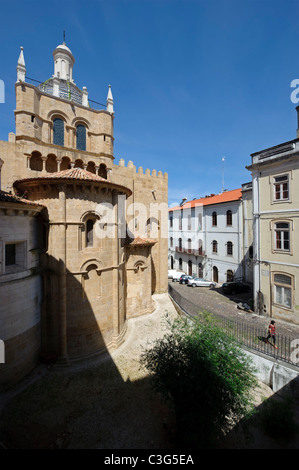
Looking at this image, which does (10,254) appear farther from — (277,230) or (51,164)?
(277,230)

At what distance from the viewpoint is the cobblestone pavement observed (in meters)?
15.0

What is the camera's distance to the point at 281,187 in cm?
1634

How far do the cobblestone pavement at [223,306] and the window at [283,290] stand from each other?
1478 mm

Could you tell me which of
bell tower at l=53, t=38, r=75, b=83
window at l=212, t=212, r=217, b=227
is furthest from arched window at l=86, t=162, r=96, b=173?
window at l=212, t=212, r=217, b=227

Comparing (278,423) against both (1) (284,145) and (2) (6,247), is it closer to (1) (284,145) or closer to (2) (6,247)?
(2) (6,247)

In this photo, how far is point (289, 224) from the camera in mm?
15750

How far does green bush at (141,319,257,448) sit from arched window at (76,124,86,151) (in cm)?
1699

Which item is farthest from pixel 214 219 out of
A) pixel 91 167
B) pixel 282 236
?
pixel 91 167

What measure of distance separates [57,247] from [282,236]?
1623 centimetres

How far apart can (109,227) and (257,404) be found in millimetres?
11489

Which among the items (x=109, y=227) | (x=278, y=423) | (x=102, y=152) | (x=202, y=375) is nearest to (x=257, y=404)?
(x=278, y=423)

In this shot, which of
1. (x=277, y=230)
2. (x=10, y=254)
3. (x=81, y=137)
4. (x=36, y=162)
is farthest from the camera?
(x=81, y=137)

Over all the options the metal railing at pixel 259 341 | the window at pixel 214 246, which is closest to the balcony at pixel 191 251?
the window at pixel 214 246

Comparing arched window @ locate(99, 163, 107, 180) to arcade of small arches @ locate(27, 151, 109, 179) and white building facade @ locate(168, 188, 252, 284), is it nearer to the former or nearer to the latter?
arcade of small arches @ locate(27, 151, 109, 179)
